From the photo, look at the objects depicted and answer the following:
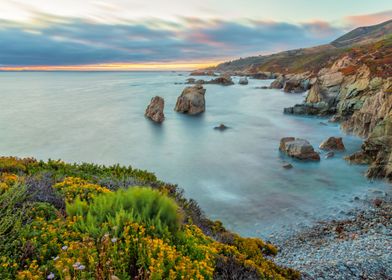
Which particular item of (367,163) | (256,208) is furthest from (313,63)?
(256,208)

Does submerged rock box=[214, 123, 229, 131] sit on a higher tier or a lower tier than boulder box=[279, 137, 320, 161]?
lower

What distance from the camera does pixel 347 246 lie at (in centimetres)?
1377

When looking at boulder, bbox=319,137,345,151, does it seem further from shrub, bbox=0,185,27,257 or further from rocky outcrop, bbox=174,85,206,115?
rocky outcrop, bbox=174,85,206,115

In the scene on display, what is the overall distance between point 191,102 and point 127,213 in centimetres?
6091

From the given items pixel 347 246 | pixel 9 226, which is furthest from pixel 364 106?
pixel 9 226

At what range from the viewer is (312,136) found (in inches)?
1655

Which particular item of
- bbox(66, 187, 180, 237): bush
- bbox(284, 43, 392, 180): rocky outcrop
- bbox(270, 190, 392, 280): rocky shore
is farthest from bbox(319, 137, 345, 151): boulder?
bbox(66, 187, 180, 237): bush

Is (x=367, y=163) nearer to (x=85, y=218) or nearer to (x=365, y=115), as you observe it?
(x=365, y=115)

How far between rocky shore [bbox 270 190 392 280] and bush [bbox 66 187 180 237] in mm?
5577

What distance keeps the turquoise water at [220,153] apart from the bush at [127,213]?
11.3 m

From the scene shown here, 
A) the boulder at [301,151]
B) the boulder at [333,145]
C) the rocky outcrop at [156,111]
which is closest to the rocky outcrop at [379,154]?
the boulder at [301,151]

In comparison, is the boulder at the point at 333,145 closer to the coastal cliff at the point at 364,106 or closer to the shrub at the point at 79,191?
the coastal cliff at the point at 364,106

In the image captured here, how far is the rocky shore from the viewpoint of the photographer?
1067cm

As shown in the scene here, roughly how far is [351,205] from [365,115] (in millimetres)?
24307
